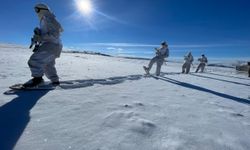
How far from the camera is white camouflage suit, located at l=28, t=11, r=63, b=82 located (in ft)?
13.4

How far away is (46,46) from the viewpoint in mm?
4262

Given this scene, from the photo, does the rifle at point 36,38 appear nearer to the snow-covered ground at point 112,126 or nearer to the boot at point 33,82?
the boot at point 33,82

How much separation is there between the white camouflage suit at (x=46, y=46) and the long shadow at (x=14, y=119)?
1055 mm

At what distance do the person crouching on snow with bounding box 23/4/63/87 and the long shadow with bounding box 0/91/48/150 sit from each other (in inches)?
40.0

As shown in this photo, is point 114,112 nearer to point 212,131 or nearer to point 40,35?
point 212,131

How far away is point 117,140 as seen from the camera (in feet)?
5.84

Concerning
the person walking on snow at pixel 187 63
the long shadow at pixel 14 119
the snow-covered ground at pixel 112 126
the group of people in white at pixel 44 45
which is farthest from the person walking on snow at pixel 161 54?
the long shadow at pixel 14 119

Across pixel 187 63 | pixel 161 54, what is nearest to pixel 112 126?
pixel 161 54

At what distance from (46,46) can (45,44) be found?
0.19 feet

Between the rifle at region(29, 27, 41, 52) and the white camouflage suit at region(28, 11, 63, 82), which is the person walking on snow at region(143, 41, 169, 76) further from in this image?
the rifle at region(29, 27, 41, 52)

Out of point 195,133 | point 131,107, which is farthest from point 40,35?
point 195,133

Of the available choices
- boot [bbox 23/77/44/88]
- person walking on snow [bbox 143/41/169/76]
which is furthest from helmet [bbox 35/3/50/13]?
person walking on snow [bbox 143/41/169/76]

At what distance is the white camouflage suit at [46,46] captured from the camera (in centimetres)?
409

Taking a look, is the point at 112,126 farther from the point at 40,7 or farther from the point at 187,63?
the point at 187,63
